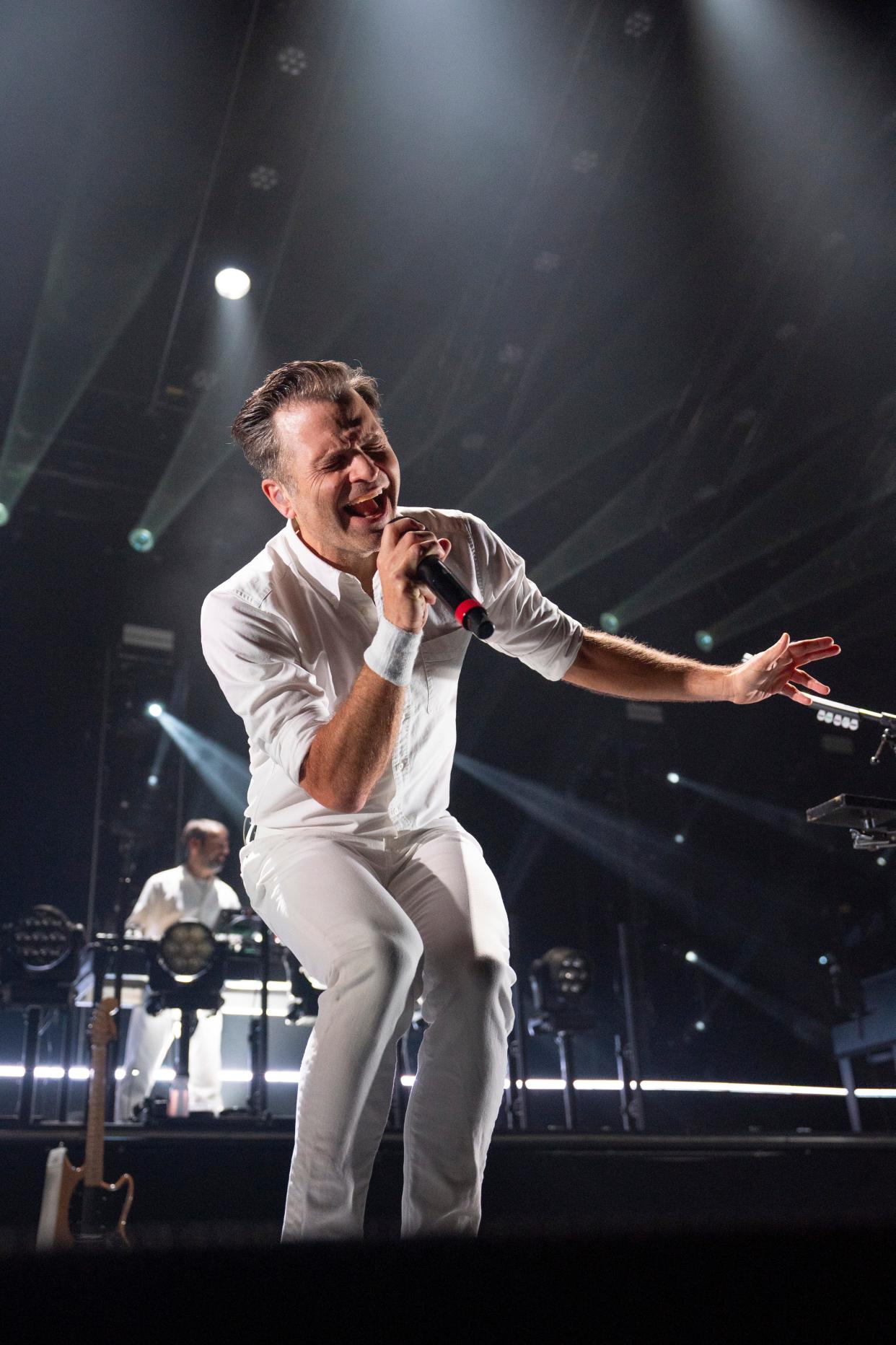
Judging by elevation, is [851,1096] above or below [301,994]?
below

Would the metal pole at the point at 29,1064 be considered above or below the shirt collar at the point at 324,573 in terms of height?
below

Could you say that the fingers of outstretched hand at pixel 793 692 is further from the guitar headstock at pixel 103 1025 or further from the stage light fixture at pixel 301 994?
the stage light fixture at pixel 301 994

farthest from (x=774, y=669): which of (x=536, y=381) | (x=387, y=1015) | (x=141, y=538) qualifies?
(x=141, y=538)

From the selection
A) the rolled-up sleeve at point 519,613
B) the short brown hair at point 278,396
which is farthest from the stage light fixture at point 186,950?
the short brown hair at point 278,396

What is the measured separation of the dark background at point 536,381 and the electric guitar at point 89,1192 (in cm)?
455

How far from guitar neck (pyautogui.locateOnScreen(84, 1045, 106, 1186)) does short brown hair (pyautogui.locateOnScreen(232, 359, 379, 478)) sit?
8.41 feet

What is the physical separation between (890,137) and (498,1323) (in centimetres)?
655

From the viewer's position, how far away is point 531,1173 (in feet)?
13.8

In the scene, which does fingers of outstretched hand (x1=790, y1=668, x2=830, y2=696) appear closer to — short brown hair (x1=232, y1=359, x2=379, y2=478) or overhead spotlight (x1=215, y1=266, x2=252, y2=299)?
short brown hair (x1=232, y1=359, x2=379, y2=478)

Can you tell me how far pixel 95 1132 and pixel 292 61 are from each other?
4754 millimetres

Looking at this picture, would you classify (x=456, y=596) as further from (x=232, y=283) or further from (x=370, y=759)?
(x=232, y=283)

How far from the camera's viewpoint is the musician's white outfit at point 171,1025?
6645mm

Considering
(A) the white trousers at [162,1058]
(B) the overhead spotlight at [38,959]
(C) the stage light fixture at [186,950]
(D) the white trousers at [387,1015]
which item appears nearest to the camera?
(D) the white trousers at [387,1015]

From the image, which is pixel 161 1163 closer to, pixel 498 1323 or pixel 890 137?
pixel 498 1323
